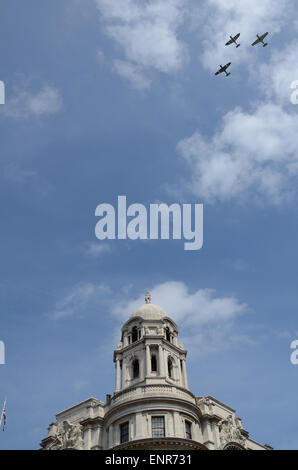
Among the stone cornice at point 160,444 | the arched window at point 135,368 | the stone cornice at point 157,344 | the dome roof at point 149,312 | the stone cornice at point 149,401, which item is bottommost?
the stone cornice at point 160,444

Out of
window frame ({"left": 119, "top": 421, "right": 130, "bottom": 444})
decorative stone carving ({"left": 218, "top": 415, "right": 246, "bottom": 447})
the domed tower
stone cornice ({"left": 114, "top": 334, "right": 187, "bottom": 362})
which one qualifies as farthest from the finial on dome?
window frame ({"left": 119, "top": 421, "right": 130, "bottom": 444})

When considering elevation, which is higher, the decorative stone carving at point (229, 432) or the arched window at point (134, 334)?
the arched window at point (134, 334)

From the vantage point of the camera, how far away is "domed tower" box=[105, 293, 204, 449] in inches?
1869

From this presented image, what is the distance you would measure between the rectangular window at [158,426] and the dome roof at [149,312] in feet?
47.9

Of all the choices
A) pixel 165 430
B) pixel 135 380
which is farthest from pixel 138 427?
pixel 135 380

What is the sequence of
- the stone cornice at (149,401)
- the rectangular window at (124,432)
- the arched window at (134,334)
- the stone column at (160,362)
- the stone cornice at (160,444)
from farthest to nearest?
1. the arched window at (134,334)
2. the stone column at (160,362)
3. the stone cornice at (149,401)
4. the rectangular window at (124,432)
5. the stone cornice at (160,444)

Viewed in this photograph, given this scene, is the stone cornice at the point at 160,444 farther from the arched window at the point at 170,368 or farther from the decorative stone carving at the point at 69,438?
the arched window at the point at 170,368

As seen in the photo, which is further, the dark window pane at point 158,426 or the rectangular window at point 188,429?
the rectangular window at point 188,429

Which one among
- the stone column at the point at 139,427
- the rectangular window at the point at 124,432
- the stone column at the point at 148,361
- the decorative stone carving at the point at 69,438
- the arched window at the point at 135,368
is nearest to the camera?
the stone column at the point at 139,427

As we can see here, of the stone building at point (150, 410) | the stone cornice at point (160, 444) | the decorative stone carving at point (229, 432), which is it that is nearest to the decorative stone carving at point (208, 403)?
the stone building at point (150, 410)

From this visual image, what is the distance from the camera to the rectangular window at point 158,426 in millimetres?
47500

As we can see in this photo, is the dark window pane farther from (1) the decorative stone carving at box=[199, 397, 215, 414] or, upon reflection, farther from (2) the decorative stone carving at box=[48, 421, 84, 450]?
(2) the decorative stone carving at box=[48, 421, 84, 450]
